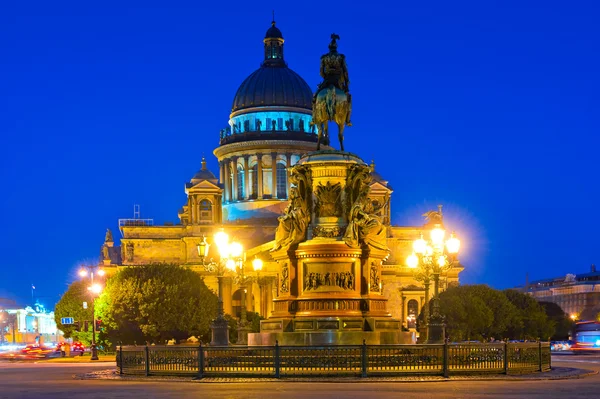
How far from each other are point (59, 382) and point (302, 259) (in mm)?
9112

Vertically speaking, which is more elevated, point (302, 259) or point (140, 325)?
point (302, 259)

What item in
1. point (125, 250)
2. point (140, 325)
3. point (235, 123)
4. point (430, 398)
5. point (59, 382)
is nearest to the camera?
point (430, 398)

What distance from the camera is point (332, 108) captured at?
121 ft

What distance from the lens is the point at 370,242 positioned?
35.5 meters

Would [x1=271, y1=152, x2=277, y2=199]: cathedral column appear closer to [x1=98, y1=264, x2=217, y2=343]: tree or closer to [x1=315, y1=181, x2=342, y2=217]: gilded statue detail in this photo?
[x1=98, y1=264, x2=217, y2=343]: tree

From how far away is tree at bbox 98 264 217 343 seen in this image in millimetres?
82375

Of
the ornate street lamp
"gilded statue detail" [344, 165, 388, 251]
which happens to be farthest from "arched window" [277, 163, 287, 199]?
"gilded statue detail" [344, 165, 388, 251]

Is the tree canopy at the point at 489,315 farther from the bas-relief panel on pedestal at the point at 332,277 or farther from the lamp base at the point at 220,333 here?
the bas-relief panel on pedestal at the point at 332,277

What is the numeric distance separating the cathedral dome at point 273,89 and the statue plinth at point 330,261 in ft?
366

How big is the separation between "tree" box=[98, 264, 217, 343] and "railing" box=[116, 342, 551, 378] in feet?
160

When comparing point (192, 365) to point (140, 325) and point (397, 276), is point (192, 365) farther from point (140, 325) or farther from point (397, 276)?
point (397, 276)

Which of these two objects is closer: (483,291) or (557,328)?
(483,291)

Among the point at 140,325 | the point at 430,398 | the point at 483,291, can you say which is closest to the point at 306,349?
the point at 430,398

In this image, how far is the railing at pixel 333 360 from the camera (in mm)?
31453
